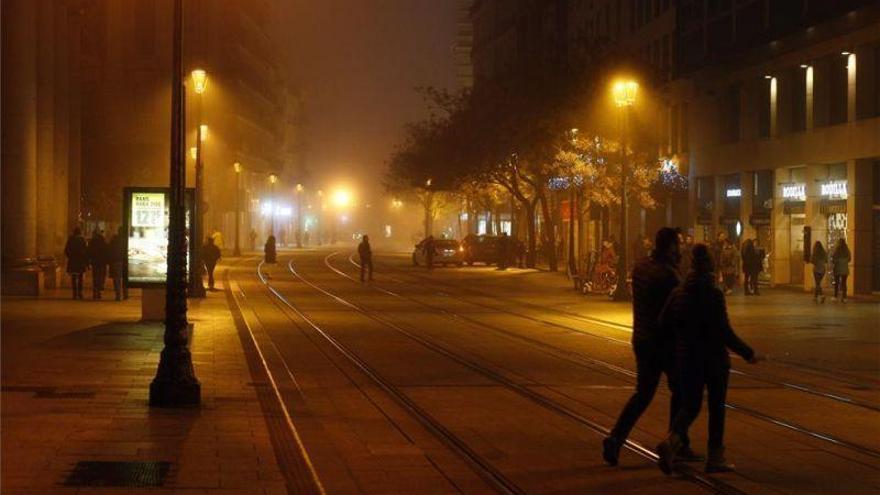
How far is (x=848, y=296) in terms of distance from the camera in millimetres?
41875

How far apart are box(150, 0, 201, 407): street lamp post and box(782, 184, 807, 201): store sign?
3280 cm

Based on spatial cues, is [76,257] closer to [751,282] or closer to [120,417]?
[751,282]

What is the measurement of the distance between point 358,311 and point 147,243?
9614 millimetres

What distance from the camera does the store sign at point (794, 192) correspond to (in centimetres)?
4634

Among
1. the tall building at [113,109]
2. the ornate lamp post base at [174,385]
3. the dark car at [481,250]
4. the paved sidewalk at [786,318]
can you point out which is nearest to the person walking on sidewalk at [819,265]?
the paved sidewalk at [786,318]

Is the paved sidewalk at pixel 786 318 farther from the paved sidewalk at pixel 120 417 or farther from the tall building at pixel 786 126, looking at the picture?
the paved sidewalk at pixel 120 417

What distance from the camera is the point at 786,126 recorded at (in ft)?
157

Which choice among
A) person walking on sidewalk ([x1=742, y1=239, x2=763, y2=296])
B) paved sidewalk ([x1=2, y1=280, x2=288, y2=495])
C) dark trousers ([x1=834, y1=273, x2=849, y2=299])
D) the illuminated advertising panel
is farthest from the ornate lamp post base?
person walking on sidewalk ([x1=742, y1=239, x2=763, y2=296])

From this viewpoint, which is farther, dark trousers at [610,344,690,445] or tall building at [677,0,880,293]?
tall building at [677,0,880,293]

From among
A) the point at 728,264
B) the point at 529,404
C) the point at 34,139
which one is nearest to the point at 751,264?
the point at 728,264

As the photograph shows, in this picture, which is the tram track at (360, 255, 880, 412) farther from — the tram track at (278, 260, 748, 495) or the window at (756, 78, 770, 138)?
the window at (756, 78, 770, 138)

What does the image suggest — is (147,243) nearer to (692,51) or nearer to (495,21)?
(692,51)

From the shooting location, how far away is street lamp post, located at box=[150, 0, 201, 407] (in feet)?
50.9

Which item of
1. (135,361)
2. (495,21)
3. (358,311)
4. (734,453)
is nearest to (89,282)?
(358,311)
